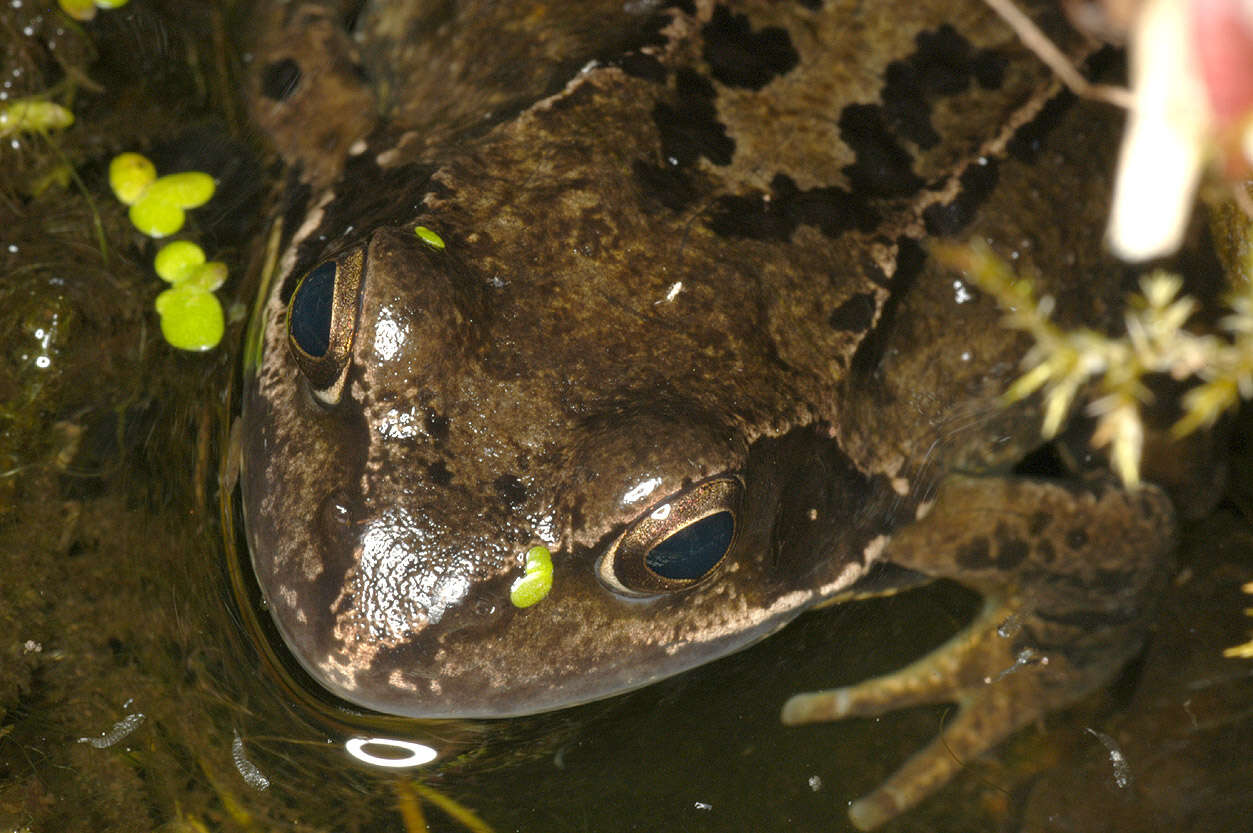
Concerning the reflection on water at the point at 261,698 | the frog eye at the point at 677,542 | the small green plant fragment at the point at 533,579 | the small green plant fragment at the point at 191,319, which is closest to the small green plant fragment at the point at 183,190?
the reflection on water at the point at 261,698

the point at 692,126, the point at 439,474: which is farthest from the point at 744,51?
the point at 439,474

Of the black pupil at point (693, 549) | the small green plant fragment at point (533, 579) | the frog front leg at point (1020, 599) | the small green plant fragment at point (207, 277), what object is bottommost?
the frog front leg at point (1020, 599)

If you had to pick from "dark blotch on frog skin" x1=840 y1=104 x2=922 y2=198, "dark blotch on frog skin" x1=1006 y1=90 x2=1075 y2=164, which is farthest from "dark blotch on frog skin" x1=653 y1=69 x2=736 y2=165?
"dark blotch on frog skin" x1=1006 y1=90 x2=1075 y2=164

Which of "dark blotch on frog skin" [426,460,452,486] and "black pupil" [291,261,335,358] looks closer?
"dark blotch on frog skin" [426,460,452,486]

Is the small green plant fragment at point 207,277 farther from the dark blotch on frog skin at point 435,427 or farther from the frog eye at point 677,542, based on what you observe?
the frog eye at point 677,542

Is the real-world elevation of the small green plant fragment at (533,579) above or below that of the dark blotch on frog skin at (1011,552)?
above

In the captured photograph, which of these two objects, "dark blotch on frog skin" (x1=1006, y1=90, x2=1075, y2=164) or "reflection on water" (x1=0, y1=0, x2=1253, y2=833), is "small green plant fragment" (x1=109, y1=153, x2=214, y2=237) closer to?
"reflection on water" (x1=0, y1=0, x2=1253, y2=833)

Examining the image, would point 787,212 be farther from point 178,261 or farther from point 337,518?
point 178,261
